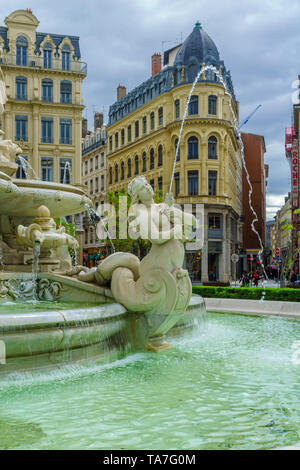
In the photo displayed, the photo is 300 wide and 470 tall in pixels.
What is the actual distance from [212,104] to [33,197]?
42.2 metres

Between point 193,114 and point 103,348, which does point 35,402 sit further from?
point 193,114

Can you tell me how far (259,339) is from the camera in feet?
29.9

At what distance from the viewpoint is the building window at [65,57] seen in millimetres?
52375

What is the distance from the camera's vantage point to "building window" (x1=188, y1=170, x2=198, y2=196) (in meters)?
49.9

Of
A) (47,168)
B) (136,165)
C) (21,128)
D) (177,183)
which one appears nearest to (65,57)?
(21,128)

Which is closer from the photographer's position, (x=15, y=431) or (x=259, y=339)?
(x=15, y=431)

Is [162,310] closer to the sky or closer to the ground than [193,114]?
closer to the ground

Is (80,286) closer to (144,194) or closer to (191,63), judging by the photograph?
(144,194)

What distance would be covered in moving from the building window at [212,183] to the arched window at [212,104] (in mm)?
5658

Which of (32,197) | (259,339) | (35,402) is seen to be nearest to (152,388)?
(35,402)

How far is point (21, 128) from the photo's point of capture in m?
49.7

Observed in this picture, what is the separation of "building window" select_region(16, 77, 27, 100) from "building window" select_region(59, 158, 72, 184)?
697 cm

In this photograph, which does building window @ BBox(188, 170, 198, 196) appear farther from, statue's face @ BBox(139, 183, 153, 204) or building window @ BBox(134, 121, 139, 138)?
statue's face @ BBox(139, 183, 153, 204)

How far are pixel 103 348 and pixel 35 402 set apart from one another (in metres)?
1.69
